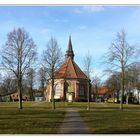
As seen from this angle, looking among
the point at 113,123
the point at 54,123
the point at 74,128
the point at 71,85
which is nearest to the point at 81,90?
the point at 71,85

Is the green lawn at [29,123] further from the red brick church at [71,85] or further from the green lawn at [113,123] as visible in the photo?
the red brick church at [71,85]

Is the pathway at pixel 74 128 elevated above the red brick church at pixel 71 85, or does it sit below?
below

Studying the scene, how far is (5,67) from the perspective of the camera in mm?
49375

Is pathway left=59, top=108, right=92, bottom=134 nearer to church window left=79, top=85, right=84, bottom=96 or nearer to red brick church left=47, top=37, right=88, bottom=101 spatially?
red brick church left=47, top=37, right=88, bottom=101

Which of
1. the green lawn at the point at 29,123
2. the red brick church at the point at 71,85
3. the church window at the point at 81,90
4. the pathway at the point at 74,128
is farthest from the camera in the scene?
the church window at the point at 81,90

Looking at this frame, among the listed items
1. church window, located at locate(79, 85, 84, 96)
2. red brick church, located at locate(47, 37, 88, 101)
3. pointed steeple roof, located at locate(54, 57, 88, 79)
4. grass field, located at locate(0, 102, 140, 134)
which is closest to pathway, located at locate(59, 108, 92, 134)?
grass field, located at locate(0, 102, 140, 134)

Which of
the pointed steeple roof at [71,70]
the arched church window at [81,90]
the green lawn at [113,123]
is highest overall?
the pointed steeple roof at [71,70]

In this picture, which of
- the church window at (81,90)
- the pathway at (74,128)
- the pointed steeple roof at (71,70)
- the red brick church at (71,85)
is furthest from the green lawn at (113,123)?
the church window at (81,90)

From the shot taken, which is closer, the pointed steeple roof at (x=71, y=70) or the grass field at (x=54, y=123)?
the grass field at (x=54, y=123)

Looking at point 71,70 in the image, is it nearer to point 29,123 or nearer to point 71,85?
point 71,85

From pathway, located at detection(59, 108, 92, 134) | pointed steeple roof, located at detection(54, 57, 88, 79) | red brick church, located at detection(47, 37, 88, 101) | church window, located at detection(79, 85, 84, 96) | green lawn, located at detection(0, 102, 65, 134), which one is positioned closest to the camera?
pathway, located at detection(59, 108, 92, 134)

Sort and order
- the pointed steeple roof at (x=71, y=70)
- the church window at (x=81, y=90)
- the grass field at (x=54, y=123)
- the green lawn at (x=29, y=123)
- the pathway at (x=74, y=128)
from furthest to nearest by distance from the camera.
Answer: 1. the church window at (x=81, y=90)
2. the pointed steeple roof at (x=71, y=70)
3. the grass field at (x=54, y=123)
4. the green lawn at (x=29, y=123)
5. the pathway at (x=74, y=128)
